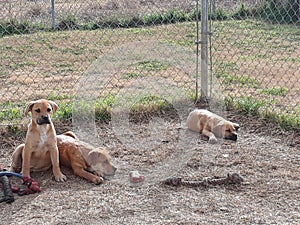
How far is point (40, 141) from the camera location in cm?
402

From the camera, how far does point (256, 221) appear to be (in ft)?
10.7

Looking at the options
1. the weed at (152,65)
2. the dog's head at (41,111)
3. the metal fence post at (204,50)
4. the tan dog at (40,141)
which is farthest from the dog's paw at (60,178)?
the weed at (152,65)

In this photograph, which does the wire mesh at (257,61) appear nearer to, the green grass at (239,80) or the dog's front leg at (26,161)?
the green grass at (239,80)

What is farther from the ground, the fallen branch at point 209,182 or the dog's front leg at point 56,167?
the dog's front leg at point 56,167

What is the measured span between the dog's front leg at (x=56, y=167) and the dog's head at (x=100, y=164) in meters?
0.23

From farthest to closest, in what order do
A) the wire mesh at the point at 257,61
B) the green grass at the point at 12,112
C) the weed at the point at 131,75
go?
the weed at the point at 131,75
the wire mesh at the point at 257,61
the green grass at the point at 12,112

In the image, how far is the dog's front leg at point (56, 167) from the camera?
3971mm

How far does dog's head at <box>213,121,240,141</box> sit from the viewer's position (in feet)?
15.8

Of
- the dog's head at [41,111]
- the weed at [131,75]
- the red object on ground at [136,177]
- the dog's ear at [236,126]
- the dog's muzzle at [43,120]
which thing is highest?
the dog's head at [41,111]

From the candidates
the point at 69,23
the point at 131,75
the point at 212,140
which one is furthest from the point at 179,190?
the point at 69,23

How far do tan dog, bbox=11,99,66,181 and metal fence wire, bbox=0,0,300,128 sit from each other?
1.20 m

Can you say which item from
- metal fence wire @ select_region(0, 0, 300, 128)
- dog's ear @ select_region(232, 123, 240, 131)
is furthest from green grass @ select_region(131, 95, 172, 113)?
dog's ear @ select_region(232, 123, 240, 131)

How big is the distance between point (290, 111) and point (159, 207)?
2.42 meters

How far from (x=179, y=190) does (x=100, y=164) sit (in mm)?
669
